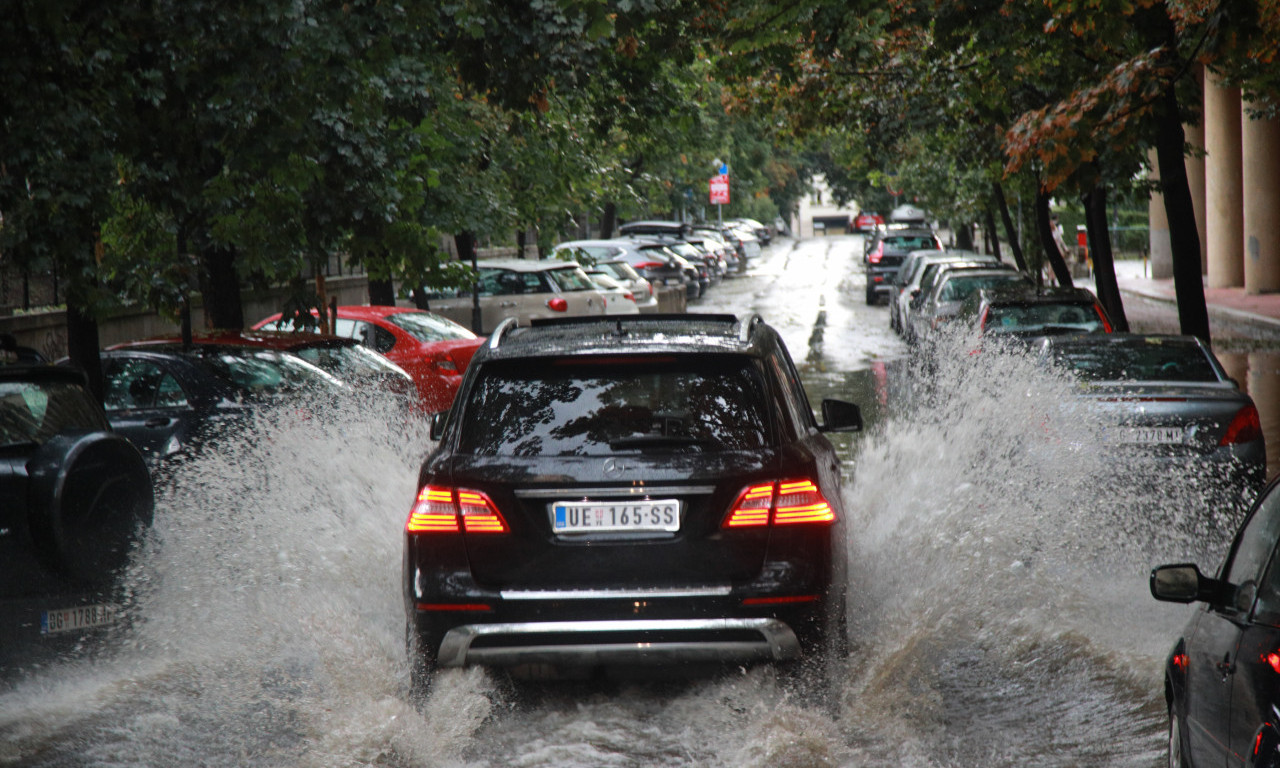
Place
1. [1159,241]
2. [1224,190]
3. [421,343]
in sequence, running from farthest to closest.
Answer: [1159,241], [1224,190], [421,343]

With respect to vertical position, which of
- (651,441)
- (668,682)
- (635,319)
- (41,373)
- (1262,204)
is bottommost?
(668,682)

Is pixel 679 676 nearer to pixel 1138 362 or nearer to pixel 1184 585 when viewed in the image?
pixel 1184 585

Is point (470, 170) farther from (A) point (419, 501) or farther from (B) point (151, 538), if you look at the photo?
(A) point (419, 501)

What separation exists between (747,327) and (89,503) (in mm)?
3005

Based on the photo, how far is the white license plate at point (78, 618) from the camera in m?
6.13

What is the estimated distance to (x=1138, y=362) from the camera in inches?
402

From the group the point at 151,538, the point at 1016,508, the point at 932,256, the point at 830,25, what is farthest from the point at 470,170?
the point at 151,538

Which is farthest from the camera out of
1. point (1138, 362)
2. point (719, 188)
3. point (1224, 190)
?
point (719, 188)

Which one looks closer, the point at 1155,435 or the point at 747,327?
the point at 747,327

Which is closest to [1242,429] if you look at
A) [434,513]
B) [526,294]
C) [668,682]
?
[668,682]

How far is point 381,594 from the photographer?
7.60 m

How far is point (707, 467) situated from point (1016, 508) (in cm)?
488

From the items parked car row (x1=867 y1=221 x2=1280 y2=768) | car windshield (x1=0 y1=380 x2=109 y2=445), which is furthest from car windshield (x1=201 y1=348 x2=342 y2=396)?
parked car row (x1=867 y1=221 x2=1280 y2=768)

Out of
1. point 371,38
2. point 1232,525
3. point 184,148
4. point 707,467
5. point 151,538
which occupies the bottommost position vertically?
point 1232,525
